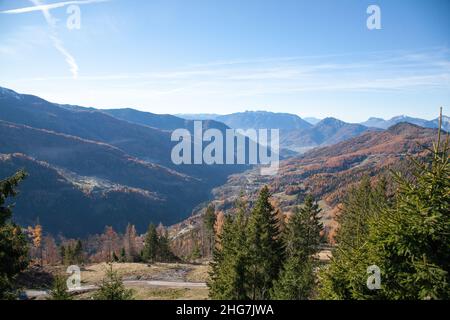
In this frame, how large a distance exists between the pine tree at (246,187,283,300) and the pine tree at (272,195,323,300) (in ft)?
5.38

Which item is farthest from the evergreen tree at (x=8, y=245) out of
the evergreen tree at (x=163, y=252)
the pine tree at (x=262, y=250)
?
the evergreen tree at (x=163, y=252)

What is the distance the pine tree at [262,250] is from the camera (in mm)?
35938

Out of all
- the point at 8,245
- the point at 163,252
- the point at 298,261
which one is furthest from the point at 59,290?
the point at 163,252

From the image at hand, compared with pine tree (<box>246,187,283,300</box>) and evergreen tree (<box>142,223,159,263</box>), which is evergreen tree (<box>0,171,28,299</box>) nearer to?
pine tree (<box>246,187,283,300</box>)

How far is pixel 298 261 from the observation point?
35.4 m

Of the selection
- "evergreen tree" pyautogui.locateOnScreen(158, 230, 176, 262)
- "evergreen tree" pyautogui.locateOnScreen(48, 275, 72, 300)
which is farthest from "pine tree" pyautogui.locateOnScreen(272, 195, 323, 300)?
"evergreen tree" pyautogui.locateOnScreen(158, 230, 176, 262)

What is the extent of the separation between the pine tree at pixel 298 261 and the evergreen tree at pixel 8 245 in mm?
20890

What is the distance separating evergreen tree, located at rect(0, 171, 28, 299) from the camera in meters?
17.4

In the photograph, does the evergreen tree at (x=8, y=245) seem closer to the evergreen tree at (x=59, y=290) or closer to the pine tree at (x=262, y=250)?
the evergreen tree at (x=59, y=290)

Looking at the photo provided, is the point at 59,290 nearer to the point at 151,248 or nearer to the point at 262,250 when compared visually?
the point at 262,250

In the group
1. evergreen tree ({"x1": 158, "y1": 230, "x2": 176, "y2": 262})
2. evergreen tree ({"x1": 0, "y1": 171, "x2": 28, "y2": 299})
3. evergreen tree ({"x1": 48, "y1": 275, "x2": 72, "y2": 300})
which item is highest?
evergreen tree ({"x1": 0, "y1": 171, "x2": 28, "y2": 299})

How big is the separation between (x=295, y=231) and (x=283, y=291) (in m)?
17.2
